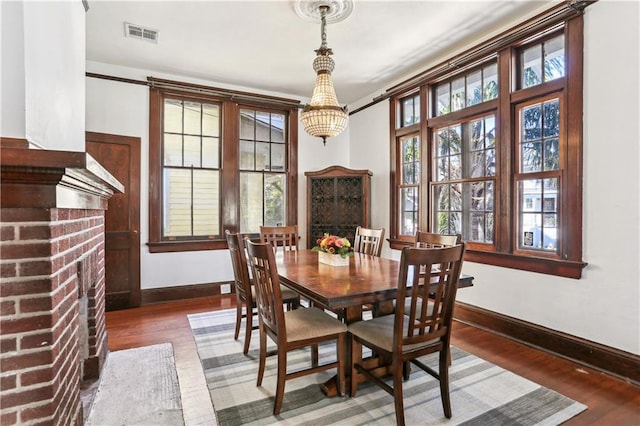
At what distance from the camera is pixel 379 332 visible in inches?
79.4

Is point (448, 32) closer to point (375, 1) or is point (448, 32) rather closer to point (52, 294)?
point (375, 1)

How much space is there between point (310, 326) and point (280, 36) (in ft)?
9.25

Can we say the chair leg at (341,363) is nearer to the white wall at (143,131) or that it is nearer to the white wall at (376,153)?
the white wall at (376,153)

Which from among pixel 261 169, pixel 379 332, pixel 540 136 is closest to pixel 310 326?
pixel 379 332

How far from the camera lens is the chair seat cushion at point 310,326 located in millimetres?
2061

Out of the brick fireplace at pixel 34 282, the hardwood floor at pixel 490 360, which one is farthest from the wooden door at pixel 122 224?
the brick fireplace at pixel 34 282

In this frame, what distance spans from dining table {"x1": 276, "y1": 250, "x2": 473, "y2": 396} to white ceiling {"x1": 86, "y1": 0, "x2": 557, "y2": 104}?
219cm

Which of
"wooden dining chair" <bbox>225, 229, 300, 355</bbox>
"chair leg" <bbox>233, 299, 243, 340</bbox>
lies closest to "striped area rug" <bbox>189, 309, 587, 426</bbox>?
"wooden dining chair" <bbox>225, 229, 300, 355</bbox>

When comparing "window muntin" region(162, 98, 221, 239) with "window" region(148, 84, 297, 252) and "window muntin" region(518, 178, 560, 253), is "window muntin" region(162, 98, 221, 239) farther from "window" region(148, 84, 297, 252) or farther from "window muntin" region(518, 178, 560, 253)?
"window muntin" region(518, 178, 560, 253)

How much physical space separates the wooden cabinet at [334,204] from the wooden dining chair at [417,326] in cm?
297

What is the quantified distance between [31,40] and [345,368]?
7.73 ft

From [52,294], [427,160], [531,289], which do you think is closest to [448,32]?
[427,160]

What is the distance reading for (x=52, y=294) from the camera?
4.41 ft

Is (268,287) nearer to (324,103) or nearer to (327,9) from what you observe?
(324,103)
